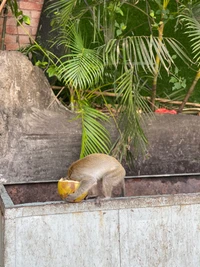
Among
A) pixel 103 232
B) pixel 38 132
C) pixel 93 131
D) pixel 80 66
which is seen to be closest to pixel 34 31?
pixel 80 66

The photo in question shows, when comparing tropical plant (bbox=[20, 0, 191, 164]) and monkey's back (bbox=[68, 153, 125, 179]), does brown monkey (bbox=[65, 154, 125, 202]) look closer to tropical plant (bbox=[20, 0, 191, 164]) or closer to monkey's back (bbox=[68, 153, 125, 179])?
monkey's back (bbox=[68, 153, 125, 179])

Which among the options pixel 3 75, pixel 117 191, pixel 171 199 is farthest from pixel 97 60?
pixel 171 199

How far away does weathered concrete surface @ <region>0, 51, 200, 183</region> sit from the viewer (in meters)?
5.47

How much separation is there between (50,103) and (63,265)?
226 centimetres

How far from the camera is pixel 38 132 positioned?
221 inches

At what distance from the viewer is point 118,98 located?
5.85m

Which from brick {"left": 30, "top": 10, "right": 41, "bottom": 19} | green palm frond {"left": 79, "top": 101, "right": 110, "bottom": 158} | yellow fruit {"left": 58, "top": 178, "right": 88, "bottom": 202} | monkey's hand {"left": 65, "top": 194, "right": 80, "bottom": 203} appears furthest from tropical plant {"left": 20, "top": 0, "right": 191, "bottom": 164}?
monkey's hand {"left": 65, "top": 194, "right": 80, "bottom": 203}

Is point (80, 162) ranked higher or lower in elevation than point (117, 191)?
higher

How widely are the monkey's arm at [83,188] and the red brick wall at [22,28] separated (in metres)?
2.34

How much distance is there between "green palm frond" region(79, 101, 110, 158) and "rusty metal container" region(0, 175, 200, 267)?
4.75 feet

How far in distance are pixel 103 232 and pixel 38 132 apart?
6.38 feet

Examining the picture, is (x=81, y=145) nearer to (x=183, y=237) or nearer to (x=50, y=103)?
(x=50, y=103)

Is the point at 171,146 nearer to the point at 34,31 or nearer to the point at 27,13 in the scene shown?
the point at 34,31

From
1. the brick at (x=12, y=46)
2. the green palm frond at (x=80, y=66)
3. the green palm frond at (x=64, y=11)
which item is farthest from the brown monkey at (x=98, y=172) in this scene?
the brick at (x=12, y=46)
